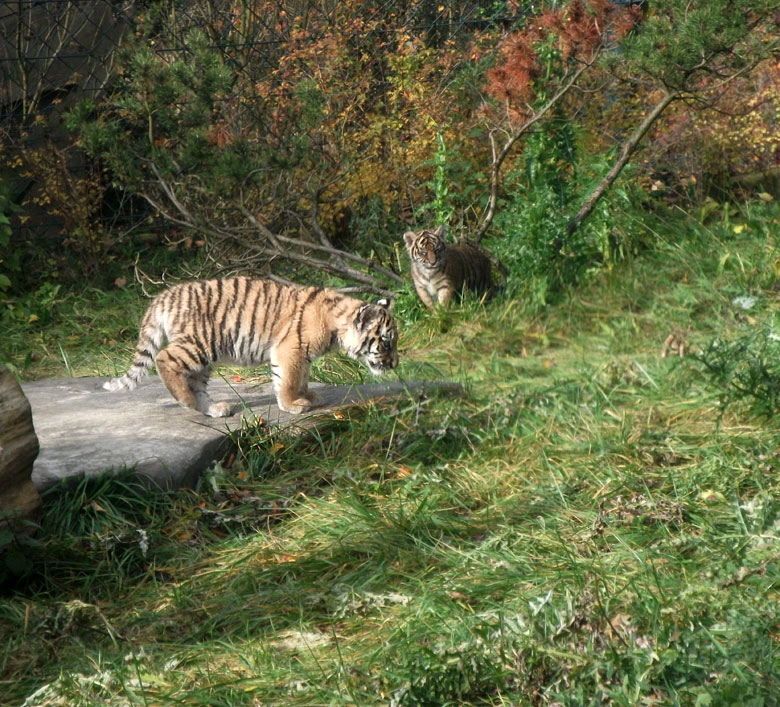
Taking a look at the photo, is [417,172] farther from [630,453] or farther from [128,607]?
[128,607]

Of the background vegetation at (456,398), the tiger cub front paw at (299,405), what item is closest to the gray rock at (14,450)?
the background vegetation at (456,398)

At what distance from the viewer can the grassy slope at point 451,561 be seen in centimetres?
323

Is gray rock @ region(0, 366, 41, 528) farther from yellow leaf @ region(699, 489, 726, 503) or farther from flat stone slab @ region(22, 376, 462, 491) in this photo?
yellow leaf @ region(699, 489, 726, 503)

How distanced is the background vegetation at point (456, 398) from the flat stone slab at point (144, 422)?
0.40ft

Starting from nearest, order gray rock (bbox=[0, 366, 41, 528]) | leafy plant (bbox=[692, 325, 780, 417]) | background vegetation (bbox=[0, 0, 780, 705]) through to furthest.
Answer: background vegetation (bbox=[0, 0, 780, 705])
gray rock (bbox=[0, 366, 41, 528])
leafy plant (bbox=[692, 325, 780, 417])

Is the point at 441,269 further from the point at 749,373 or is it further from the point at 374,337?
the point at 749,373

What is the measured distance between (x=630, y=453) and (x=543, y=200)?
2.97m

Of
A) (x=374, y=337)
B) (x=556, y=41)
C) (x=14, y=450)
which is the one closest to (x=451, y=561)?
(x=14, y=450)

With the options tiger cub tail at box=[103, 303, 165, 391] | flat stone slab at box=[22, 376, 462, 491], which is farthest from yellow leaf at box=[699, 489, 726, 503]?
tiger cub tail at box=[103, 303, 165, 391]

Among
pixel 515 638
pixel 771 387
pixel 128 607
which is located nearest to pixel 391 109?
pixel 771 387

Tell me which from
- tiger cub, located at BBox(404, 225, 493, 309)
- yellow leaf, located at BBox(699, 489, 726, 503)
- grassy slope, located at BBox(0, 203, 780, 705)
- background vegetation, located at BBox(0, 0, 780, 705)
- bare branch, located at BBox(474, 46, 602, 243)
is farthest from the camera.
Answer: tiger cub, located at BBox(404, 225, 493, 309)

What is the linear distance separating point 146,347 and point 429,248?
8.19 feet

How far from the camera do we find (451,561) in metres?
4.14

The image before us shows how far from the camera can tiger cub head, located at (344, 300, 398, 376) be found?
19.0 ft
